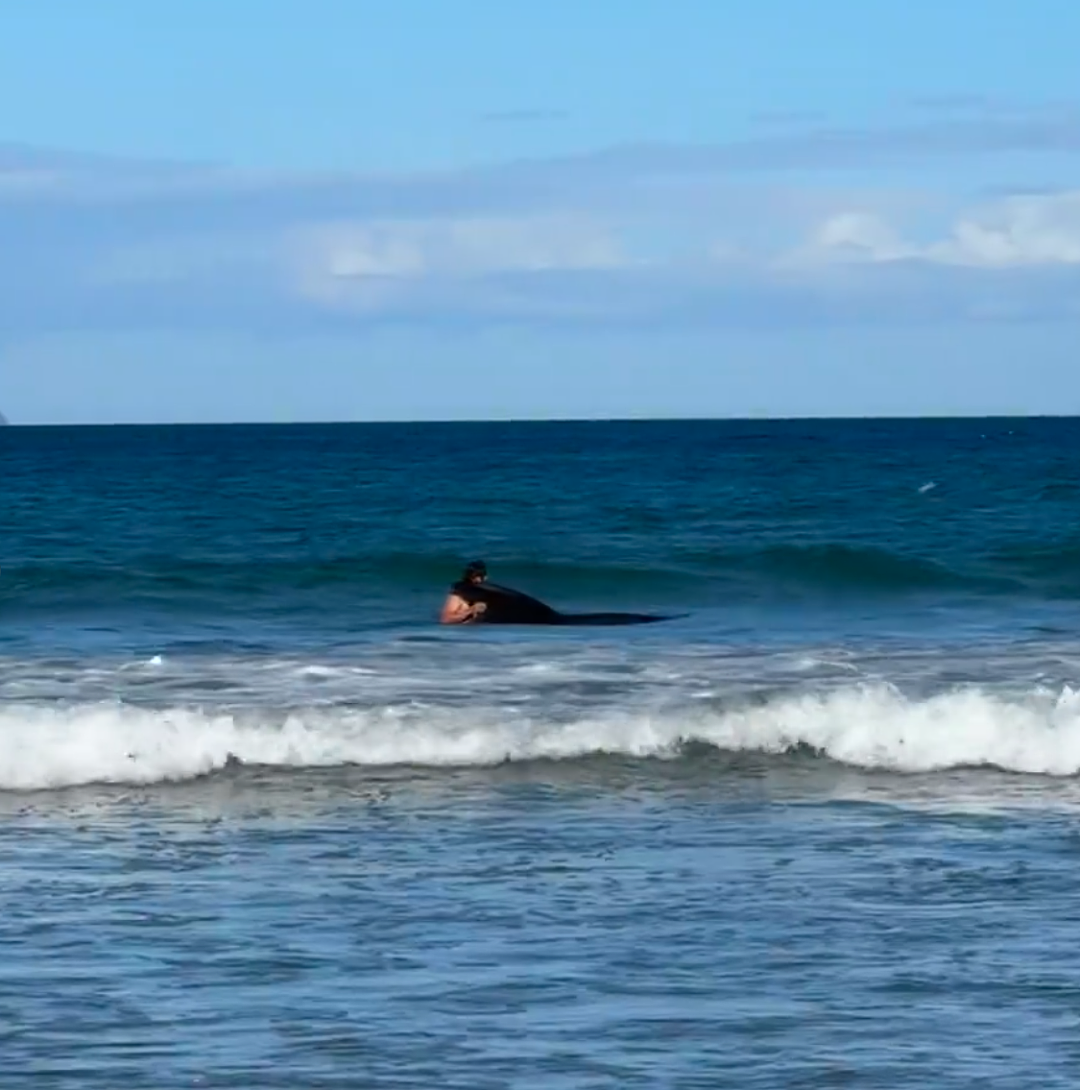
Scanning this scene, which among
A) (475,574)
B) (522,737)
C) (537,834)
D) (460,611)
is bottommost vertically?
(537,834)

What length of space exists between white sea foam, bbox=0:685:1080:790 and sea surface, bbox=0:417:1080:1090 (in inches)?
1.1

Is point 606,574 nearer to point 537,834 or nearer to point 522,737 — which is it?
point 522,737

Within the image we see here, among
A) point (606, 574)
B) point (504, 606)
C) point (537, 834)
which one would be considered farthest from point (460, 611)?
point (537, 834)

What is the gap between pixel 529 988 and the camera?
31.0ft

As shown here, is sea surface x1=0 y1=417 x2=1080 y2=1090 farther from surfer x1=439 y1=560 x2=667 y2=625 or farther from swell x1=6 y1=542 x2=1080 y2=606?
surfer x1=439 y1=560 x2=667 y2=625

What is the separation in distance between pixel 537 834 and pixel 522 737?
10.1 ft

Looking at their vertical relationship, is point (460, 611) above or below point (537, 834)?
above

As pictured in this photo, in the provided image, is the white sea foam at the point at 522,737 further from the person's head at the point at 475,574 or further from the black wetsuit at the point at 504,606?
the person's head at the point at 475,574

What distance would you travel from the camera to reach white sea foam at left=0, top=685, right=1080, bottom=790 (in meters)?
15.4

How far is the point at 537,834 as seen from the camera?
41.9 ft

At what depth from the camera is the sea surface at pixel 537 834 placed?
8.78 meters

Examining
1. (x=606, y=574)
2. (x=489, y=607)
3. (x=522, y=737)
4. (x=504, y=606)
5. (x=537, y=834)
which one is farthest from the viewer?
(x=606, y=574)

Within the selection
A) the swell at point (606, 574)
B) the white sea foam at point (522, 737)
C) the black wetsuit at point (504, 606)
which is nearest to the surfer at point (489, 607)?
the black wetsuit at point (504, 606)

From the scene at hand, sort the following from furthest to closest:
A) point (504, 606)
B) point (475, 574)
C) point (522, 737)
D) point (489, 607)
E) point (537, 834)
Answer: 1. point (475, 574)
2. point (489, 607)
3. point (504, 606)
4. point (522, 737)
5. point (537, 834)
